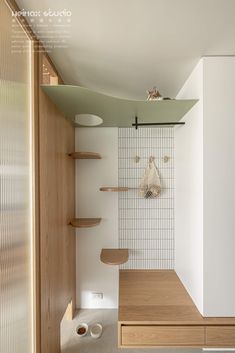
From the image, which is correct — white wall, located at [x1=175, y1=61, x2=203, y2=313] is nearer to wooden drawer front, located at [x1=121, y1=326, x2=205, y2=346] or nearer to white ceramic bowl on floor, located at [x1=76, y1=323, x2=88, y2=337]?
wooden drawer front, located at [x1=121, y1=326, x2=205, y2=346]

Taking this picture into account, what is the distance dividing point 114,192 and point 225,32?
1590 mm

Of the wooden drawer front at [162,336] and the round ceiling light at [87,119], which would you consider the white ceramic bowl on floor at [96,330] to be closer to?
the wooden drawer front at [162,336]

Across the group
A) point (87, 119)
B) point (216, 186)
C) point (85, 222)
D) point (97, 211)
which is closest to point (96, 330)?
point (85, 222)

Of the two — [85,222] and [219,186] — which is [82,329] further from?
[219,186]

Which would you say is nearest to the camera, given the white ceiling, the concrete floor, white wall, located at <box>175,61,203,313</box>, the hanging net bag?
the white ceiling

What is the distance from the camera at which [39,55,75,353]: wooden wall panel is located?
1.22 m

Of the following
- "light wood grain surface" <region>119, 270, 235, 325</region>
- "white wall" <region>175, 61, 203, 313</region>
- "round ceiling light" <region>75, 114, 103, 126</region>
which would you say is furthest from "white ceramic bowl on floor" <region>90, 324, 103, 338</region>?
"round ceiling light" <region>75, 114, 103, 126</region>

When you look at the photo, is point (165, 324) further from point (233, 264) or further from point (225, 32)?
point (225, 32)

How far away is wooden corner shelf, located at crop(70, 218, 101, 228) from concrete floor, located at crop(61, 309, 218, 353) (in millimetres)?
992

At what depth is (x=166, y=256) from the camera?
6.97 ft

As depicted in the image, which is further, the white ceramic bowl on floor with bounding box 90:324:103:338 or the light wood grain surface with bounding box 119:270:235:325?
the white ceramic bowl on floor with bounding box 90:324:103:338

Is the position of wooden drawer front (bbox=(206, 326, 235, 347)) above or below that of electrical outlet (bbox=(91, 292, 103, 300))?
above

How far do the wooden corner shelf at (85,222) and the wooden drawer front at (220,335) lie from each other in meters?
1.16

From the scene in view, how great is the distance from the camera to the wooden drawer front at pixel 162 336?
1230 mm
